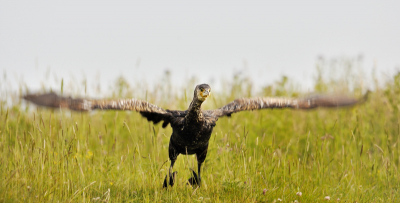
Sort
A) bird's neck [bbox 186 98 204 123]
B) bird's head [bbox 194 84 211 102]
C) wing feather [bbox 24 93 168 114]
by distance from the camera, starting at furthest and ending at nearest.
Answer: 1. bird's neck [bbox 186 98 204 123]
2. bird's head [bbox 194 84 211 102]
3. wing feather [bbox 24 93 168 114]

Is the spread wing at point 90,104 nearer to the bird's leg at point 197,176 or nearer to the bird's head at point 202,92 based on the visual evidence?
→ the bird's leg at point 197,176

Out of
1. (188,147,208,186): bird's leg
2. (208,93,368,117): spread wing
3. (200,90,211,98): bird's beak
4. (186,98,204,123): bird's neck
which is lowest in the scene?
(188,147,208,186): bird's leg

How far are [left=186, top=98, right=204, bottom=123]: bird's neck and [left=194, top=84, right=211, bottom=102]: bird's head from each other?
0.41 feet

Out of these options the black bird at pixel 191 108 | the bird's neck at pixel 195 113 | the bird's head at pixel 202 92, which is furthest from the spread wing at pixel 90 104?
the bird's head at pixel 202 92

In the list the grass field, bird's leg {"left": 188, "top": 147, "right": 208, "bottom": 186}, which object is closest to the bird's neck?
the grass field

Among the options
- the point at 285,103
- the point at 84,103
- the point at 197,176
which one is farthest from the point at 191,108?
the point at 285,103

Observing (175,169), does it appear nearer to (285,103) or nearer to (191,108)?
(191,108)

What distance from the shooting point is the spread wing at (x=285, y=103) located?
4.84 meters

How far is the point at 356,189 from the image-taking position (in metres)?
4.71

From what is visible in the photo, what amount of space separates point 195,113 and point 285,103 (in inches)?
60.6

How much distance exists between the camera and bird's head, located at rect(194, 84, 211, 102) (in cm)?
385

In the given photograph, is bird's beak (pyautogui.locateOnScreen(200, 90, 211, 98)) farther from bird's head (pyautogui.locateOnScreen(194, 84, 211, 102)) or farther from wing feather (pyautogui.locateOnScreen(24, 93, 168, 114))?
wing feather (pyautogui.locateOnScreen(24, 93, 168, 114))

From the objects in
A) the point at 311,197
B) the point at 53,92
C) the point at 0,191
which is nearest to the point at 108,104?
the point at 53,92

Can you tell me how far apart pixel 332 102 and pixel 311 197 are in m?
1.48
